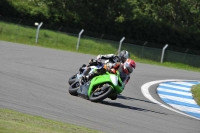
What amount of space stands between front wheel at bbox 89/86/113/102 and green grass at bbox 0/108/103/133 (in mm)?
3564

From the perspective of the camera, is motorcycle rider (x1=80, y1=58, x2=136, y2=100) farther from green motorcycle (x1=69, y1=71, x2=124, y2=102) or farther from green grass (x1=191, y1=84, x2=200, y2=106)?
green grass (x1=191, y1=84, x2=200, y2=106)

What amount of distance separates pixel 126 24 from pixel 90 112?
109 feet

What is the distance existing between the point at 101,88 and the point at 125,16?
3188 centimetres

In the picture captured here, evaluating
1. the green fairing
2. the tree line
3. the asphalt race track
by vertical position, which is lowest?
the asphalt race track

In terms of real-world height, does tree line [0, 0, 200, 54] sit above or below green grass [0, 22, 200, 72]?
above

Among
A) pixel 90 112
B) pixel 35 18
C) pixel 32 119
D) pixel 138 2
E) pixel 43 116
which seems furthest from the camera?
pixel 138 2

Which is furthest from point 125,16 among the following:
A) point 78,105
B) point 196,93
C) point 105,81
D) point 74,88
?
point 78,105

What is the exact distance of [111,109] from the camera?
12.9 m

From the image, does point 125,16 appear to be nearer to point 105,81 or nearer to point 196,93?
point 196,93

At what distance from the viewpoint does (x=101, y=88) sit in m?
13.6

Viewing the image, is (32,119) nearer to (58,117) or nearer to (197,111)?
(58,117)

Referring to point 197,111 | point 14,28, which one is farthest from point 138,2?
point 197,111

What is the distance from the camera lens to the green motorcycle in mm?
13435

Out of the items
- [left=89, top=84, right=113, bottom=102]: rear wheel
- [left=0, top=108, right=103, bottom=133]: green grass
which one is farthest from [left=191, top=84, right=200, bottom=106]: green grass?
[left=0, top=108, right=103, bottom=133]: green grass
